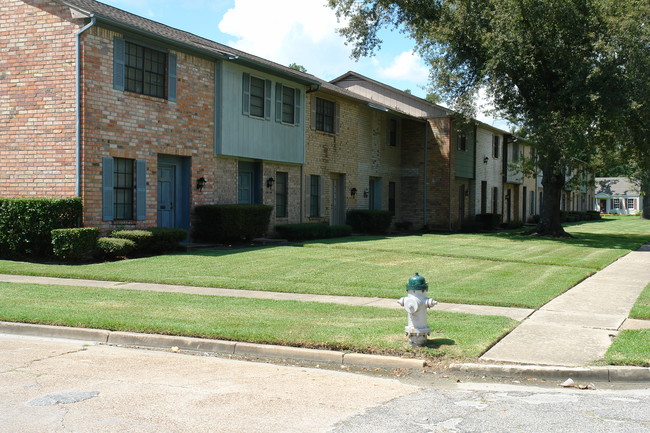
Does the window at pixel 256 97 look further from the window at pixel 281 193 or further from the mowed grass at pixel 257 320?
the mowed grass at pixel 257 320

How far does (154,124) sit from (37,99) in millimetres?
2973

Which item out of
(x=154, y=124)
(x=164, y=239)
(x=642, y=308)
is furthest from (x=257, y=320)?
(x=154, y=124)

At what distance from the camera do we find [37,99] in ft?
51.2

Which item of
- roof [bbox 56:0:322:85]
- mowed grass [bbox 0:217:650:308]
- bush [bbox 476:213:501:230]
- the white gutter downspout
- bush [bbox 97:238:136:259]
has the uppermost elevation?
roof [bbox 56:0:322:85]

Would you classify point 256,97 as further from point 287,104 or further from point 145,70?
point 145,70

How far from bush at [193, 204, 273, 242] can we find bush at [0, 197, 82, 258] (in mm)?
4240

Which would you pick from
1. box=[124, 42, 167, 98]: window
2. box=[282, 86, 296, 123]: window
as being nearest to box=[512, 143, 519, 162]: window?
box=[282, 86, 296, 123]: window

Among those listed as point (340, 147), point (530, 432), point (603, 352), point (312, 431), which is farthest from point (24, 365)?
point (340, 147)

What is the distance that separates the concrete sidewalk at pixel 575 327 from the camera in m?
6.93

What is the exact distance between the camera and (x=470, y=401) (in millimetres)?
5492

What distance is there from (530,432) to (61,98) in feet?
46.3

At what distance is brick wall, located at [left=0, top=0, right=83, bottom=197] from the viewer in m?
15.2

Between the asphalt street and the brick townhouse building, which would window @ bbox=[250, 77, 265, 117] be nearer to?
the brick townhouse building

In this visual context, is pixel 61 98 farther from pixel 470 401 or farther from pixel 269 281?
pixel 470 401
